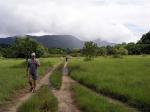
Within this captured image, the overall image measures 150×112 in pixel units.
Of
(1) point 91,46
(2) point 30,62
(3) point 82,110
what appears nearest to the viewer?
(3) point 82,110

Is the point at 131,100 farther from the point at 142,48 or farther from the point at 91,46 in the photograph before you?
the point at 142,48

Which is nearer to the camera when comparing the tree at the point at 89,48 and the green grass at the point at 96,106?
the green grass at the point at 96,106

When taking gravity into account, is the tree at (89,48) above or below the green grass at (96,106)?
above

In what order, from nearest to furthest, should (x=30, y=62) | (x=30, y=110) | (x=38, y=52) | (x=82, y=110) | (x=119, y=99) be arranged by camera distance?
1. (x=30, y=110)
2. (x=82, y=110)
3. (x=119, y=99)
4. (x=30, y=62)
5. (x=38, y=52)

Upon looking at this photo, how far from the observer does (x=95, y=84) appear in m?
28.2

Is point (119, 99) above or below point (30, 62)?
below

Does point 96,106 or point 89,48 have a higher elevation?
point 89,48

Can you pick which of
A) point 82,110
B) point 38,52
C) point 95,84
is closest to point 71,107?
point 82,110

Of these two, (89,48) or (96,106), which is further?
(89,48)

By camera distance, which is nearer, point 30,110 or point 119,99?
point 30,110

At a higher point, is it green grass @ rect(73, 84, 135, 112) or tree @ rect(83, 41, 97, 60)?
tree @ rect(83, 41, 97, 60)

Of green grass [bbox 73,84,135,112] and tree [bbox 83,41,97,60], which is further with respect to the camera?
tree [bbox 83,41,97,60]

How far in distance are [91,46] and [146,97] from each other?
302 ft

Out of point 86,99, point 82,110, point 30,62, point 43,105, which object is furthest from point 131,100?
point 30,62
